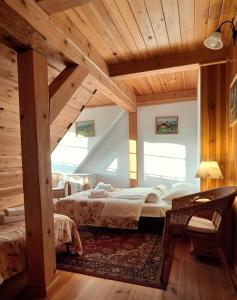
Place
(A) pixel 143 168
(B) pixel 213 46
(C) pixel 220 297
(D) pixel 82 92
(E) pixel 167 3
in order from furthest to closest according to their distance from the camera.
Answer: (A) pixel 143 168 → (D) pixel 82 92 → (B) pixel 213 46 → (E) pixel 167 3 → (C) pixel 220 297

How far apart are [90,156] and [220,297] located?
166 inches

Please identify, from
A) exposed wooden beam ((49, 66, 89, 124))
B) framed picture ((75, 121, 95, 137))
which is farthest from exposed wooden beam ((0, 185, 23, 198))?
framed picture ((75, 121, 95, 137))

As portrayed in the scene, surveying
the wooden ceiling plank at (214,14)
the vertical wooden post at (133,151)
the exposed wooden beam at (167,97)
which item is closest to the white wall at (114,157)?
the vertical wooden post at (133,151)

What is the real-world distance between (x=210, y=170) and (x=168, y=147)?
2238 millimetres

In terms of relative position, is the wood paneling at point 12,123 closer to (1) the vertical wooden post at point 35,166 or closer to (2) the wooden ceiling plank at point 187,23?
(1) the vertical wooden post at point 35,166

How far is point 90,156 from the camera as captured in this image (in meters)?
5.50

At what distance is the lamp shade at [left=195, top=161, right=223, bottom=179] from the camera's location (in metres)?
2.54

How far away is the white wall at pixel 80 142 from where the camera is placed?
520 centimetres

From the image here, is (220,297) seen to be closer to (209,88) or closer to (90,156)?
(209,88)

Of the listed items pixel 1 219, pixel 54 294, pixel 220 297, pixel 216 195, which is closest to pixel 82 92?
pixel 1 219

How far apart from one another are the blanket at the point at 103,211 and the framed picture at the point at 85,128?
89.5 inches

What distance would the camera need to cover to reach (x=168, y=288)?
1827 mm

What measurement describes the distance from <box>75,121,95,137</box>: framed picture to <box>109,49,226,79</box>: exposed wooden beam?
230 centimetres

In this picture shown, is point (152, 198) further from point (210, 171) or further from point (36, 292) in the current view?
point (36, 292)
